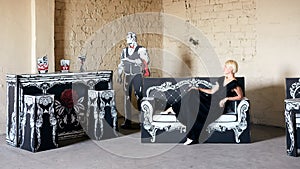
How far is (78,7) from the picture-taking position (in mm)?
6273

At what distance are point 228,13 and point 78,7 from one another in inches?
98.9

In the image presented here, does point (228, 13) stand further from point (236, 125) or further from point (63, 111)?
point (63, 111)

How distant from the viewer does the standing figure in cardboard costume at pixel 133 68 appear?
591cm

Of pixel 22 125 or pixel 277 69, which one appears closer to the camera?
pixel 22 125

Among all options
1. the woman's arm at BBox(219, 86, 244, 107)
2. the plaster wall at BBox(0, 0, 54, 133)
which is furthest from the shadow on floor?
the plaster wall at BBox(0, 0, 54, 133)

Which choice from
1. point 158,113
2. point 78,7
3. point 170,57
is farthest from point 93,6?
point 158,113

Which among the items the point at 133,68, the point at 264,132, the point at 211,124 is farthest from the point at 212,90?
the point at 133,68

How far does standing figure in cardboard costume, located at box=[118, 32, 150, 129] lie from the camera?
591cm

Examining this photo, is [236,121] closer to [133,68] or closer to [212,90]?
[212,90]

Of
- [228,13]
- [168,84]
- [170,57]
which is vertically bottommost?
[168,84]

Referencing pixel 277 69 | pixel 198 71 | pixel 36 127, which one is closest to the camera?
pixel 36 127

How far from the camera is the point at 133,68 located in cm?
593

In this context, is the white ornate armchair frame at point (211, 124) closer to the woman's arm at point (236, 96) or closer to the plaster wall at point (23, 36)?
the woman's arm at point (236, 96)

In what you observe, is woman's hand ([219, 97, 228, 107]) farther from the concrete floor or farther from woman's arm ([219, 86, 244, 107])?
the concrete floor
